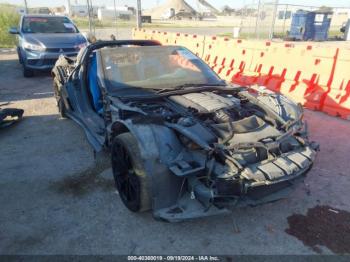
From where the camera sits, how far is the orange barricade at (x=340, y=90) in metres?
6.16

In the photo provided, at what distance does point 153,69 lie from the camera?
4.43 m

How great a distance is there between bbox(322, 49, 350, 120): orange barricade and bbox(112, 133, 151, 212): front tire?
15.6ft

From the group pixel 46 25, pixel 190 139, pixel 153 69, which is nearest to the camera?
pixel 190 139

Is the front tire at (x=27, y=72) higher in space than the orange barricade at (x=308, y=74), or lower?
lower

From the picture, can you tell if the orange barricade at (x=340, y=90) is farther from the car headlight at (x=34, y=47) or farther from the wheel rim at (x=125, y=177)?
the car headlight at (x=34, y=47)

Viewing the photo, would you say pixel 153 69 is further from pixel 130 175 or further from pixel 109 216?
pixel 109 216

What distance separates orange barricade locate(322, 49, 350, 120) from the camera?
616 cm

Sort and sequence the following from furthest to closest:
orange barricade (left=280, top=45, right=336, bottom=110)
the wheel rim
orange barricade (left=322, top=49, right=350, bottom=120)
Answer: orange barricade (left=280, top=45, right=336, bottom=110)
orange barricade (left=322, top=49, right=350, bottom=120)
the wheel rim

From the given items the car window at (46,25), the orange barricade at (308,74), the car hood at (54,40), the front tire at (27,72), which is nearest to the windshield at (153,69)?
the orange barricade at (308,74)

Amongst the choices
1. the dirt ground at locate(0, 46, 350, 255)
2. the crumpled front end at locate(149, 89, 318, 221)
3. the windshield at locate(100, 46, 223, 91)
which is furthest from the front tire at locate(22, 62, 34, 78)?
the crumpled front end at locate(149, 89, 318, 221)

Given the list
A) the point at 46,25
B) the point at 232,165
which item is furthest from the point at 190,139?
the point at 46,25

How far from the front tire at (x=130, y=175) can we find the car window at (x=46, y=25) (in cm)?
871

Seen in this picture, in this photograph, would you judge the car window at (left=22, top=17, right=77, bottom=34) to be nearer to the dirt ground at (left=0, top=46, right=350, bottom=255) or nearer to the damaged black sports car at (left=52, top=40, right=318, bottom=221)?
the dirt ground at (left=0, top=46, right=350, bottom=255)

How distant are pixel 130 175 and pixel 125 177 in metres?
0.20
